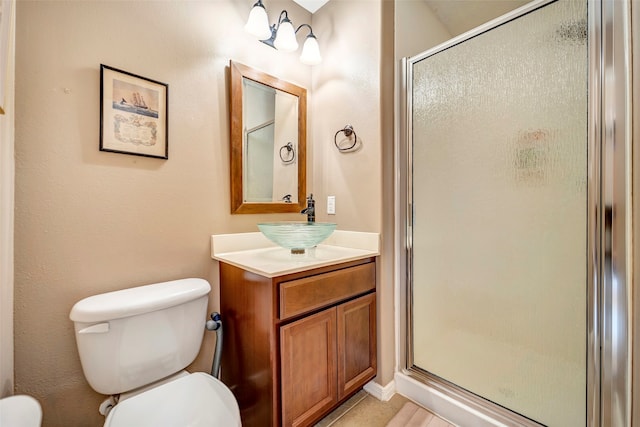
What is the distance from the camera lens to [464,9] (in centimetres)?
187

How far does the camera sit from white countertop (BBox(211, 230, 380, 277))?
3.82ft

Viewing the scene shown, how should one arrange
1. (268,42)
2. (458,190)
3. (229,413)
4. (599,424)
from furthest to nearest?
(268,42)
(458,190)
(599,424)
(229,413)

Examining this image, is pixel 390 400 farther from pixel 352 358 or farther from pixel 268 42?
pixel 268 42

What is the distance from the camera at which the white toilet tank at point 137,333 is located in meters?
0.95

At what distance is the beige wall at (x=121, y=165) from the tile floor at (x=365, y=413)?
308mm

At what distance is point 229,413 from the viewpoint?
0.90m

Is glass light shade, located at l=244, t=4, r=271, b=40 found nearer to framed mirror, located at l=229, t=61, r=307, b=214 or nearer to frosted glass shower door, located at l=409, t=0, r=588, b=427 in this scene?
framed mirror, located at l=229, t=61, r=307, b=214

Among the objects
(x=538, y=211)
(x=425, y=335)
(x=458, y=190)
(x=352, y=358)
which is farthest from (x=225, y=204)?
(x=538, y=211)

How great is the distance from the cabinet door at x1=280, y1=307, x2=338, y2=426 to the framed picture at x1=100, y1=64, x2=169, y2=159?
1.01m

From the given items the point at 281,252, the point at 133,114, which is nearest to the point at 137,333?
the point at 281,252

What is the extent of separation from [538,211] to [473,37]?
881 mm

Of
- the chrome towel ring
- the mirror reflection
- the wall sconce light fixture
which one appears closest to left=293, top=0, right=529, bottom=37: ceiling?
the wall sconce light fixture

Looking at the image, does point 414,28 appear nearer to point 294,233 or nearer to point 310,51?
point 310,51

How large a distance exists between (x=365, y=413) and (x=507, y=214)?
4.04ft
